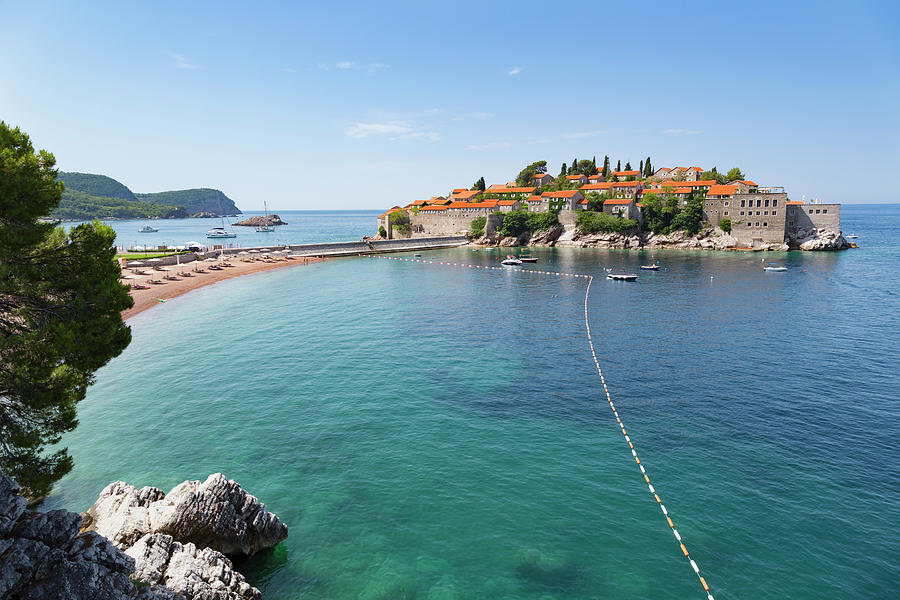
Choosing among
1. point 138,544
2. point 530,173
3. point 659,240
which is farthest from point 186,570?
point 530,173

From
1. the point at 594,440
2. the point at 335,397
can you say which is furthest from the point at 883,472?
the point at 335,397

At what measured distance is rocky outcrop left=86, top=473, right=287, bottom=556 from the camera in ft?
48.0

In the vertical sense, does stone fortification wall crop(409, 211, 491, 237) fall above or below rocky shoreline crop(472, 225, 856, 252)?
above

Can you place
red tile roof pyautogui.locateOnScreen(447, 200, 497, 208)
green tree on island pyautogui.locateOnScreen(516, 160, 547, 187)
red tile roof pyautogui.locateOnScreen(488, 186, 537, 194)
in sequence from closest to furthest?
red tile roof pyautogui.locateOnScreen(447, 200, 497, 208) < red tile roof pyautogui.locateOnScreen(488, 186, 537, 194) < green tree on island pyautogui.locateOnScreen(516, 160, 547, 187)

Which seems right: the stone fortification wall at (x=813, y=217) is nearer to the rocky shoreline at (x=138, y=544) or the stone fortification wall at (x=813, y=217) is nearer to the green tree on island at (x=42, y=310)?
the rocky shoreline at (x=138, y=544)

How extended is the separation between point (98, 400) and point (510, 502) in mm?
27846

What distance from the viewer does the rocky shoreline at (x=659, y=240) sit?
10700cm

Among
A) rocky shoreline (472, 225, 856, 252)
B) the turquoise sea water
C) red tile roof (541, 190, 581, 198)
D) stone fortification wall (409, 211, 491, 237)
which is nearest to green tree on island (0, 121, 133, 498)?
the turquoise sea water

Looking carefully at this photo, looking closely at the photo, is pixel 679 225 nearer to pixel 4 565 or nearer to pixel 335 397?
pixel 335 397

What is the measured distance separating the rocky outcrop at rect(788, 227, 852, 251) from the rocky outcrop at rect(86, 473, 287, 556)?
130m

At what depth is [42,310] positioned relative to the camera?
12680mm

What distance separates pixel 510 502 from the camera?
19016 millimetres

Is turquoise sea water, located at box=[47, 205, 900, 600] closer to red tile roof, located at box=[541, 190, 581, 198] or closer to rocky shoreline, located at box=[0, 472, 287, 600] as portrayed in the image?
rocky shoreline, located at box=[0, 472, 287, 600]

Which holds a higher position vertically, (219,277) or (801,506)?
(219,277)
